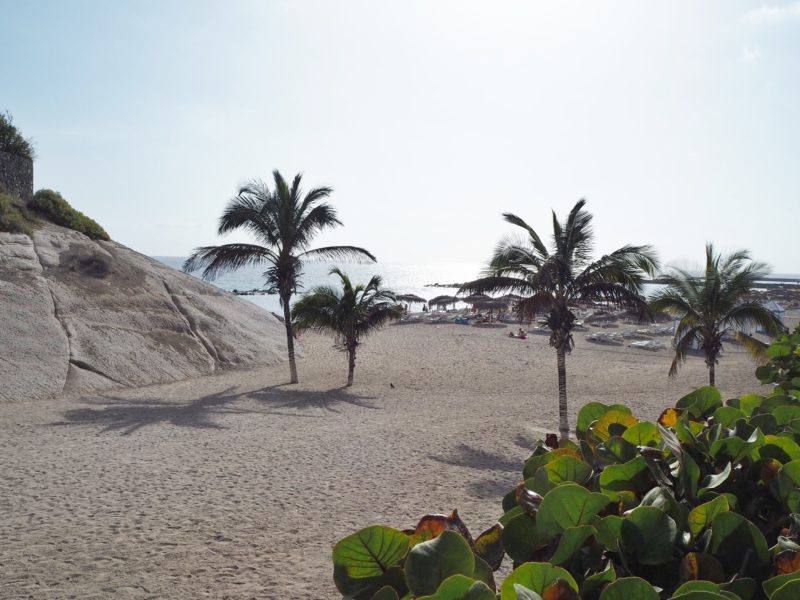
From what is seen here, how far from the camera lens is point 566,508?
1654 mm

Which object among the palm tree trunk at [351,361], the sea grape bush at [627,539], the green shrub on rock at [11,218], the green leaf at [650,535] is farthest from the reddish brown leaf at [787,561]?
the green shrub on rock at [11,218]

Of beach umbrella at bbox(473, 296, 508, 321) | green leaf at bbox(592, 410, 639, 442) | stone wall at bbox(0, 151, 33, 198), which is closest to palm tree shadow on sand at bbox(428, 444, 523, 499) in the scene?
green leaf at bbox(592, 410, 639, 442)

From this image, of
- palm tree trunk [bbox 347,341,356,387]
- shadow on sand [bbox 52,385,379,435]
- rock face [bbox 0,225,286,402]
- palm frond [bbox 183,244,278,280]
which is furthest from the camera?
palm tree trunk [bbox 347,341,356,387]

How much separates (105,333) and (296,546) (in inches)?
517

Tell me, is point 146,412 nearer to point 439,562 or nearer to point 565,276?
point 565,276

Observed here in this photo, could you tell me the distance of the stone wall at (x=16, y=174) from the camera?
21750 mm

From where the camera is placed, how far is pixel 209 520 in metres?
6.07

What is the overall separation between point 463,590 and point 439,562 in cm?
21

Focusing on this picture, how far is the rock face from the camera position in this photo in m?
14.0

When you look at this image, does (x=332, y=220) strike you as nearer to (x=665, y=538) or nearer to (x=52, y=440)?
(x=52, y=440)

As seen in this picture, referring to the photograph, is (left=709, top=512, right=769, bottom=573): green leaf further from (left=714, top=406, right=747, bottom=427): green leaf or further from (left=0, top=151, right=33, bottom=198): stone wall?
(left=0, top=151, right=33, bottom=198): stone wall

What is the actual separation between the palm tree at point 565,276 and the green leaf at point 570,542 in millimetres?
10879

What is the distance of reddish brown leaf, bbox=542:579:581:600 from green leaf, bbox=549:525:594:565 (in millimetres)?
261

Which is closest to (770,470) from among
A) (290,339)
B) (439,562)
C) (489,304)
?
(439,562)
